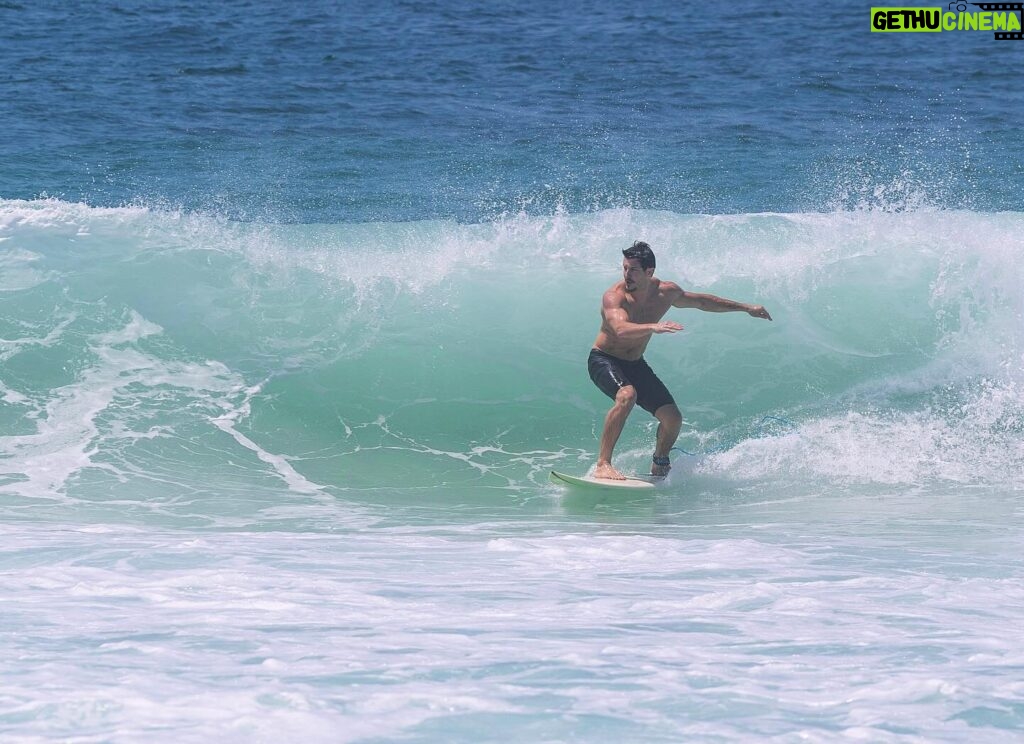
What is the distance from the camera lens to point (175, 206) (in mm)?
15023

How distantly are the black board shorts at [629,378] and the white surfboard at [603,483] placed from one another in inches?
Answer: 21.4

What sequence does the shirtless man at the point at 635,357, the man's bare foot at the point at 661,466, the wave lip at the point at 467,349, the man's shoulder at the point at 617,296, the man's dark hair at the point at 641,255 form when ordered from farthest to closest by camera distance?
the wave lip at the point at 467,349
the man's bare foot at the point at 661,466
the man's shoulder at the point at 617,296
the shirtless man at the point at 635,357
the man's dark hair at the point at 641,255

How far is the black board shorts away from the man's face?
1.79 feet

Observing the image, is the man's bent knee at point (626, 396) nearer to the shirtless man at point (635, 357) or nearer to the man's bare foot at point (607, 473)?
the shirtless man at point (635, 357)

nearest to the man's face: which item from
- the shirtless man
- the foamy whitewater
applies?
the shirtless man

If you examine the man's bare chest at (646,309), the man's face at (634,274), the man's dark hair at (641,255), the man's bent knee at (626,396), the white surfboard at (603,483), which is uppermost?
the man's dark hair at (641,255)

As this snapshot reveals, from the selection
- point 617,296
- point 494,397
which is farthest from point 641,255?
point 494,397

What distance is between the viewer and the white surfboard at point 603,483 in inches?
283

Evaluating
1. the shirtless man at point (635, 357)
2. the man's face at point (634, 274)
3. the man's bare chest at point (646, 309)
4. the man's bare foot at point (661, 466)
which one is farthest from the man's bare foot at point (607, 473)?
the man's face at point (634, 274)

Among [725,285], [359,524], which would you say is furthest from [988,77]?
[359,524]

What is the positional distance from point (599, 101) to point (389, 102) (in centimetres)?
396

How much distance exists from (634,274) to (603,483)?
1.36 metres

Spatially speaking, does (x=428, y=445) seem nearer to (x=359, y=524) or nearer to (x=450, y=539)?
(x=359, y=524)

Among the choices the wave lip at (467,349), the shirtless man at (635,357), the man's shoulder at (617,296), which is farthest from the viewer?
the wave lip at (467,349)
